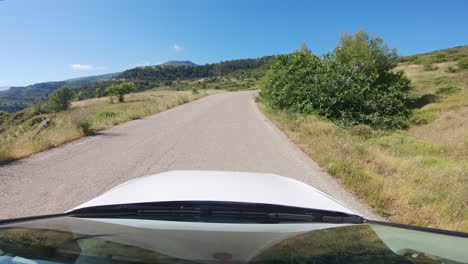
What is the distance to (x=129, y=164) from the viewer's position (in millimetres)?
6445

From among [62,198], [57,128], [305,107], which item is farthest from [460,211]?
[57,128]

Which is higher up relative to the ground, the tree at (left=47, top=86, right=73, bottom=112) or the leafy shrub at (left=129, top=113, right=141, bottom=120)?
the tree at (left=47, top=86, right=73, bottom=112)

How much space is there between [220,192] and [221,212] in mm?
266

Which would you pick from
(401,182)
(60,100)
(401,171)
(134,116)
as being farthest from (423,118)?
(60,100)

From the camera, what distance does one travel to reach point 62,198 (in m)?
4.30

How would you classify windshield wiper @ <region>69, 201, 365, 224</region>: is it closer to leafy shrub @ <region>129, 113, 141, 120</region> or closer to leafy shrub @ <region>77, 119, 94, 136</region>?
leafy shrub @ <region>77, 119, 94, 136</region>

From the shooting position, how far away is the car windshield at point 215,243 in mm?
1385

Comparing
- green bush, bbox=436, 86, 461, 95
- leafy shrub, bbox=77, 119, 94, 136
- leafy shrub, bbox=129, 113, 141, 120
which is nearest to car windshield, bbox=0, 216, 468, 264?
leafy shrub, bbox=77, 119, 94, 136

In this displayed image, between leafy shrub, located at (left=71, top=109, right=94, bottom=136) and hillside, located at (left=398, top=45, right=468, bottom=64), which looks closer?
leafy shrub, located at (left=71, top=109, right=94, bottom=136)

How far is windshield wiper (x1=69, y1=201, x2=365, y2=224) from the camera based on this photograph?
207cm

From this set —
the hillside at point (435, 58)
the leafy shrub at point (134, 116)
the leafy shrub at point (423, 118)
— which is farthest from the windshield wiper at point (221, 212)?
the hillside at point (435, 58)

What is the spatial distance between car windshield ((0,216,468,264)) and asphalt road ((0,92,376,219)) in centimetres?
218

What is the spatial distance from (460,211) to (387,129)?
1309 centimetres

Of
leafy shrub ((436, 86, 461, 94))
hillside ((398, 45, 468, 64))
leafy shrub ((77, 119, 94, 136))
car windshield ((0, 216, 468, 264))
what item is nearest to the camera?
car windshield ((0, 216, 468, 264))
